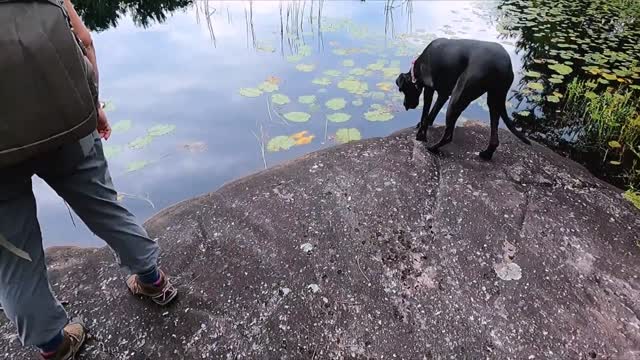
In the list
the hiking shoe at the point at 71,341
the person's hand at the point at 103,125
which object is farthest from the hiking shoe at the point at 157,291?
the person's hand at the point at 103,125

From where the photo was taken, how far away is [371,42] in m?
6.07

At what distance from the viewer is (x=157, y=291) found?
6.34 feet

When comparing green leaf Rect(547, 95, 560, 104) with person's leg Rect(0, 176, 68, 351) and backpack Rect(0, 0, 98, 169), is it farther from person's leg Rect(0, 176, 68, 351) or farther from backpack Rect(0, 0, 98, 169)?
person's leg Rect(0, 176, 68, 351)

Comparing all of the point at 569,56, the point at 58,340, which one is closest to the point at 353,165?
the point at 58,340

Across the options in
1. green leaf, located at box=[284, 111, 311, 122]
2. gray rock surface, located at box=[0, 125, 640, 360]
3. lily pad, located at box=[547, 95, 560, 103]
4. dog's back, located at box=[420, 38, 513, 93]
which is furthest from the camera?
lily pad, located at box=[547, 95, 560, 103]

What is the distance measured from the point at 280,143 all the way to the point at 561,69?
12.3 ft

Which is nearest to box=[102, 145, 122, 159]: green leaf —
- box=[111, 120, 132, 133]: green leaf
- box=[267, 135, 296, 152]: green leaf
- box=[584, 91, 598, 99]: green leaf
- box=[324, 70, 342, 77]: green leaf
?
box=[111, 120, 132, 133]: green leaf

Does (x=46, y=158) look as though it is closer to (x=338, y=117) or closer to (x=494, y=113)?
(x=494, y=113)

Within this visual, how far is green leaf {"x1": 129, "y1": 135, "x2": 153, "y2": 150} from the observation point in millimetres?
3898

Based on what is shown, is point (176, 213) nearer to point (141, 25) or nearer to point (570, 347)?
point (570, 347)

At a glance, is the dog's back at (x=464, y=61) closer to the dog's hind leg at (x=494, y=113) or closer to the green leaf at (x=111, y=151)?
the dog's hind leg at (x=494, y=113)

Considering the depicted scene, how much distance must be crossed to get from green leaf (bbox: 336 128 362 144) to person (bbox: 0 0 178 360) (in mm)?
2540

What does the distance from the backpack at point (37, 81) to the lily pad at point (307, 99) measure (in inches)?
134

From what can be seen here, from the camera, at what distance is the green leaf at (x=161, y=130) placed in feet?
13.4
